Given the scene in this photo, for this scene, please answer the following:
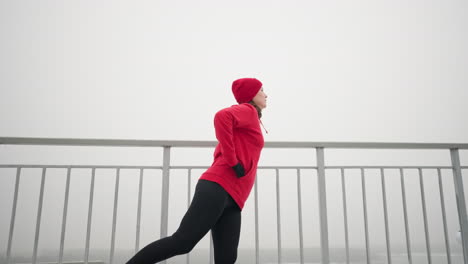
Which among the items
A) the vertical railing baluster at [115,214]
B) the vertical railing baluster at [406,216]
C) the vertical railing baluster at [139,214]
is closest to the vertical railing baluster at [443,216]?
the vertical railing baluster at [406,216]

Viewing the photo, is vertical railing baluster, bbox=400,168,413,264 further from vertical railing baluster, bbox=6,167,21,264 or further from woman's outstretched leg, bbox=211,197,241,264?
vertical railing baluster, bbox=6,167,21,264

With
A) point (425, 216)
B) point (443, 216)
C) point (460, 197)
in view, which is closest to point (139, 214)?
point (425, 216)

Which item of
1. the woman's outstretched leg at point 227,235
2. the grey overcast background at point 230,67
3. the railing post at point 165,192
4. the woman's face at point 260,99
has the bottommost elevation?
the woman's outstretched leg at point 227,235

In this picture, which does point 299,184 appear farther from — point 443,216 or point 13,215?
point 13,215

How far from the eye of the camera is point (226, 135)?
110 cm

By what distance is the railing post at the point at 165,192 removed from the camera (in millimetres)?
1566

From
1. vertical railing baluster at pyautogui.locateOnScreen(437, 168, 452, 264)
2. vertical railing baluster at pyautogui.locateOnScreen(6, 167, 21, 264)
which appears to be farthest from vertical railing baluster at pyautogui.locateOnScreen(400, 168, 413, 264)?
vertical railing baluster at pyautogui.locateOnScreen(6, 167, 21, 264)

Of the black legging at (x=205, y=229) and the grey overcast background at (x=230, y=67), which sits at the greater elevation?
the grey overcast background at (x=230, y=67)

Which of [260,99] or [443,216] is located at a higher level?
[260,99]

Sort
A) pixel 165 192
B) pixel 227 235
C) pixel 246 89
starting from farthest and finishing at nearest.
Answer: pixel 165 192 < pixel 246 89 < pixel 227 235

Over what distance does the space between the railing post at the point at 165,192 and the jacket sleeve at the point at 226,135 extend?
25.9 inches

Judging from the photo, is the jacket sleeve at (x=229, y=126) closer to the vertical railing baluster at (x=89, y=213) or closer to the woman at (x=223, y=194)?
the woman at (x=223, y=194)

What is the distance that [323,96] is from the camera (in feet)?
19.4

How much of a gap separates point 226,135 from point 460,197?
68.3 inches
